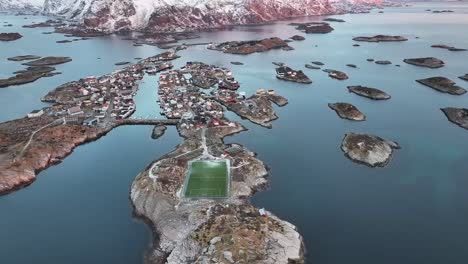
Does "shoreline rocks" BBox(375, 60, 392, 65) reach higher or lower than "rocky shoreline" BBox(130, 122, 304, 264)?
higher

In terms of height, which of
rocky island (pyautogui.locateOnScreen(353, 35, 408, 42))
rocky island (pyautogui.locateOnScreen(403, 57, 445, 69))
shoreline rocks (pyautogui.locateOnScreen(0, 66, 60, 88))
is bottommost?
shoreline rocks (pyautogui.locateOnScreen(0, 66, 60, 88))

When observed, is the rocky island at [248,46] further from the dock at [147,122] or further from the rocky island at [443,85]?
the dock at [147,122]

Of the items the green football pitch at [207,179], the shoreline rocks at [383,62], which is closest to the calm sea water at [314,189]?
the green football pitch at [207,179]

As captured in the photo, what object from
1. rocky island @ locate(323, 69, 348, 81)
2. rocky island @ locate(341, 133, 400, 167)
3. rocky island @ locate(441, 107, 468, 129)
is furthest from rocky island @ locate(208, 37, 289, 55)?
rocky island @ locate(341, 133, 400, 167)

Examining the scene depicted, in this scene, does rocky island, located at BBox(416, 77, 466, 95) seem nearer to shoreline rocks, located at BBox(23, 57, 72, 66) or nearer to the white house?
the white house

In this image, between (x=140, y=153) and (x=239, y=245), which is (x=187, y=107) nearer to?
(x=140, y=153)

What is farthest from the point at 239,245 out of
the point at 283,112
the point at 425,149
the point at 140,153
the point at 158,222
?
the point at 283,112
